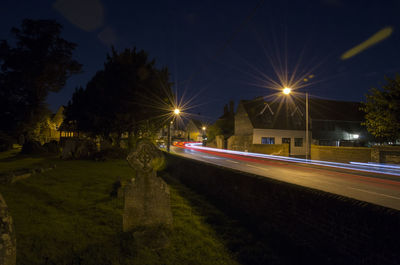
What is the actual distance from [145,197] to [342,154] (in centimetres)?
2155

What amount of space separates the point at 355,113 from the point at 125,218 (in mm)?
45245

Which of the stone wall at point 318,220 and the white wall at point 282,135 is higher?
the white wall at point 282,135

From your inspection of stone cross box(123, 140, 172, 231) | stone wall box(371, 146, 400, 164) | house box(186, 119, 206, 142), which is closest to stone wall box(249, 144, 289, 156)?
stone wall box(371, 146, 400, 164)

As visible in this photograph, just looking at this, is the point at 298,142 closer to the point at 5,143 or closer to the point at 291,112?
the point at 291,112

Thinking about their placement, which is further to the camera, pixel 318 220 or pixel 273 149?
pixel 273 149

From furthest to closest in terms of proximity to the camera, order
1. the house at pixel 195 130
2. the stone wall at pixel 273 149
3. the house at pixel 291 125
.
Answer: the house at pixel 195 130
the house at pixel 291 125
the stone wall at pixel 273 149

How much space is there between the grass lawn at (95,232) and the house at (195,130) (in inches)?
2884

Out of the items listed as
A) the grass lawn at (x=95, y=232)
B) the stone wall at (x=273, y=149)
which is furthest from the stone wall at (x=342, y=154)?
the grass lawn at (x=95, y=232)

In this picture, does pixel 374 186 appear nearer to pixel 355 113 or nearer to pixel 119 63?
pixel 119 63

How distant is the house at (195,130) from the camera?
8219 cm

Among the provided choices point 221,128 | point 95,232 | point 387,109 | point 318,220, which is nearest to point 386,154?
point 387,109

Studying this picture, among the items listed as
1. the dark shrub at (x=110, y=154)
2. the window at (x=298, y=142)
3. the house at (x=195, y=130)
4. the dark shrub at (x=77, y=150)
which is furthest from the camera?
the house at (x=195, y=130)

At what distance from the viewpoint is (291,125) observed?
1403 inches

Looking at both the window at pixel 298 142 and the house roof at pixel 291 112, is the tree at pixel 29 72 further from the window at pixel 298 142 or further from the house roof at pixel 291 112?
the window at pixel 298 142
